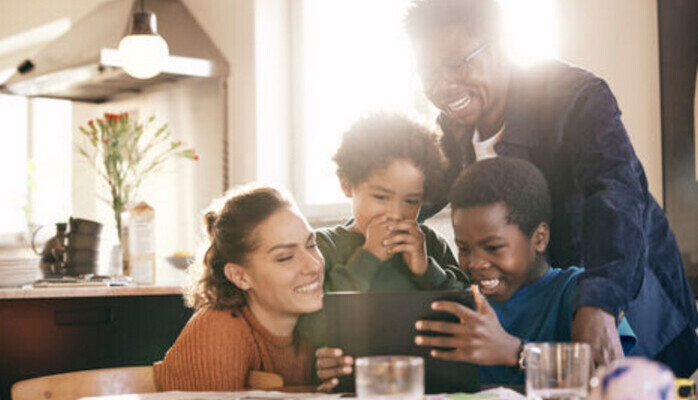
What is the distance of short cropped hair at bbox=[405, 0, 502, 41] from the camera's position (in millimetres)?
1395

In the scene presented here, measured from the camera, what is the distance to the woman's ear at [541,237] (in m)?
1.35

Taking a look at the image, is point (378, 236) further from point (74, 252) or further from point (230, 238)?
point (74, 252)

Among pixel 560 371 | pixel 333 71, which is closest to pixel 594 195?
pixel 560 371

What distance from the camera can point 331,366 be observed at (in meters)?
1.29

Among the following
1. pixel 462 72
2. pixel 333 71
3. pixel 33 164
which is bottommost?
pixel 462 72

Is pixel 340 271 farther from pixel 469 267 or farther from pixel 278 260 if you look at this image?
pixel 469 267

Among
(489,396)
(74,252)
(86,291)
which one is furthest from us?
(74,252)

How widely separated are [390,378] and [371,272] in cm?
51

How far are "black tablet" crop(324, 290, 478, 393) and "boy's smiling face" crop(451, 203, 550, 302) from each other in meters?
0.09

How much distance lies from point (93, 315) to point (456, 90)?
1.75 meters

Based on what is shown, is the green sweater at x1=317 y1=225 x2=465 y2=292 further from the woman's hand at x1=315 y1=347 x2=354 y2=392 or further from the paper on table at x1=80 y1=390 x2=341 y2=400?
the paper on table at x1=80 y1=390 x2=341 y2=400

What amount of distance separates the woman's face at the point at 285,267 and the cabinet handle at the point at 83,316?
142 centimetres

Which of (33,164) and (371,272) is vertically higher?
(33,164)

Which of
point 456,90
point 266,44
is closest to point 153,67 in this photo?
point 266,44
